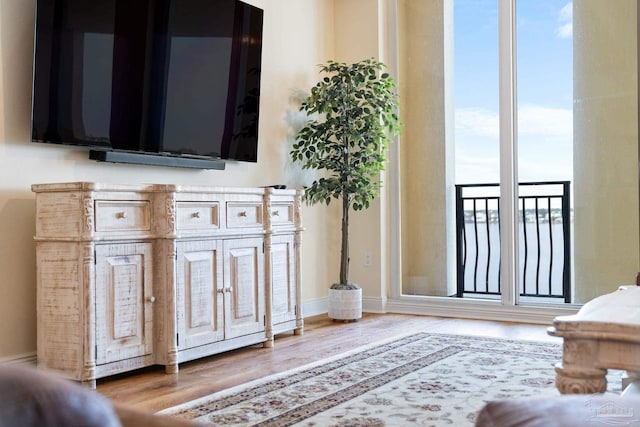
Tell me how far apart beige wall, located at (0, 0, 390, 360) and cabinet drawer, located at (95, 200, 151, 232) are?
0.39 meters

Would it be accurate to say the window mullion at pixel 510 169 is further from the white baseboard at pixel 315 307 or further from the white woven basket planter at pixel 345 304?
the white baseboard at pixel 315 307

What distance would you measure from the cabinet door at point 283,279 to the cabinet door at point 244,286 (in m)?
0.13

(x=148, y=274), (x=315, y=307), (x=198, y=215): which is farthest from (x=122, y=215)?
(x=315, y=307)

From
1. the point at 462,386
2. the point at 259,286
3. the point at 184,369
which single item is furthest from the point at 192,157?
the point at 462,386

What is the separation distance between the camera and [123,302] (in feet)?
10.3

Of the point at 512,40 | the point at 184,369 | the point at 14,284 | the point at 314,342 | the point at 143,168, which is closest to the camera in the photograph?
the point at 14,284

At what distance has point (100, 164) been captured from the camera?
11.6ft

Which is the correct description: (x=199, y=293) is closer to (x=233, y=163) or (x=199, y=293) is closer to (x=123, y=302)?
(x=123, y=302)

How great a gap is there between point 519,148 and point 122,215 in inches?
113

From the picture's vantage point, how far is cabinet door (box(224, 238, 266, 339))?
3.69m

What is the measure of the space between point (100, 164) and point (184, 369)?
3.65ft

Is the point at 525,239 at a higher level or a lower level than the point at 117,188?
lower

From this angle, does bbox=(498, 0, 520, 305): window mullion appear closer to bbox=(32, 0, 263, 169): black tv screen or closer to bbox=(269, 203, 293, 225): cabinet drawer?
bbox=(269, 203, 293, 225): cabinet drawer

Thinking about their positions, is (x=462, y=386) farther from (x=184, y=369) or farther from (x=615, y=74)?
(x=615, y=74)
